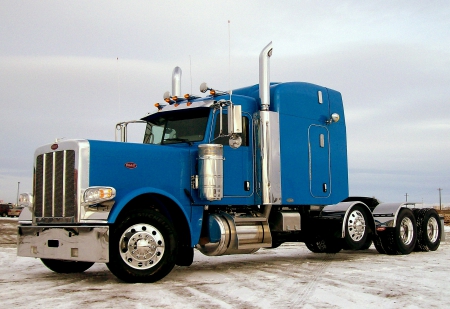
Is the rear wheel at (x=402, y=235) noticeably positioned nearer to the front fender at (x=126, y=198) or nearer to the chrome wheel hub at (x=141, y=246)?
the front fender at (x=126, y=198)

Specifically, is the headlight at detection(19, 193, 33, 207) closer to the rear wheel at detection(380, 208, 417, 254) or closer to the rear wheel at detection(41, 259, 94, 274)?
the rear wheel at detection(41, 259, 94, 274)

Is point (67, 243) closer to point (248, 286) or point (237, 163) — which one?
point (248, 286)

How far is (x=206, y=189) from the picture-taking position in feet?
29.1

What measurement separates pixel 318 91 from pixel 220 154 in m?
3.69

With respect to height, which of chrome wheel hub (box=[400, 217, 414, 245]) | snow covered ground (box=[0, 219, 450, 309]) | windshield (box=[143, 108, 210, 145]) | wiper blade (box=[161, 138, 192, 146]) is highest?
windshield (box=[143, 108, 210, 145])

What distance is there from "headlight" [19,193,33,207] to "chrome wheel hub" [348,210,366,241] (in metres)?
6.40

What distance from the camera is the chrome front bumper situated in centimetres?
736

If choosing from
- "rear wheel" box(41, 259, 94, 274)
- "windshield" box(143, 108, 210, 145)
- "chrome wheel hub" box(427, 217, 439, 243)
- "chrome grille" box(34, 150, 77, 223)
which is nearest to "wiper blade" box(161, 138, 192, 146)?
"windshield" box(143, 108, 210, 145)

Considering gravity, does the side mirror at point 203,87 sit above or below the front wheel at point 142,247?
above

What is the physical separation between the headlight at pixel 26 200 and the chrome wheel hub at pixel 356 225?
6396 millimetres

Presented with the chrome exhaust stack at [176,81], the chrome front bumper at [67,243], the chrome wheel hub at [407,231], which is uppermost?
the chrome exhaust stack at [176,81]

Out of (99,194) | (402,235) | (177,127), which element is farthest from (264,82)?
(402,235)

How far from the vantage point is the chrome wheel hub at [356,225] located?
1132 cm

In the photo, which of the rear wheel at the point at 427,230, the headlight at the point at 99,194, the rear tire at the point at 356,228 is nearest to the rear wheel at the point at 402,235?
the rear wheel at the point at 427,230
